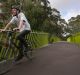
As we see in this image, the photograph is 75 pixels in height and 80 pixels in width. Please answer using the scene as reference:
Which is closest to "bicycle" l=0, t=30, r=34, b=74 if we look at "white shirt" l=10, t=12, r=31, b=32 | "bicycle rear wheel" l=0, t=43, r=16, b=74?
"bicycle rear wheel" l=0, t=43, r=16, b=74

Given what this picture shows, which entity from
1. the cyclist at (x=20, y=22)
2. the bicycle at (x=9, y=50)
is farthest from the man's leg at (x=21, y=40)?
the bicycle at (x=9, y=50)

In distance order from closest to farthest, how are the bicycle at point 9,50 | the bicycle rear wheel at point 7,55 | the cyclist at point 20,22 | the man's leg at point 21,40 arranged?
the bicycle rear wheel at point 7,55, the bicycle at point 9,50, the cyclist at point 20,22, the man's leg at point 21,40

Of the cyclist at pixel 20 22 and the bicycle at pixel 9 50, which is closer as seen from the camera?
the bicycle at pixel 9 50

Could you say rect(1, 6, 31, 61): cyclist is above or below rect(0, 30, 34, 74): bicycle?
above

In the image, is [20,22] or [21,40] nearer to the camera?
[20,22]

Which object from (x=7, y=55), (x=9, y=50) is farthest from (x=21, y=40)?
(x=7, y=55)

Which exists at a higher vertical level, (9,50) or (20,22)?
(20,22)

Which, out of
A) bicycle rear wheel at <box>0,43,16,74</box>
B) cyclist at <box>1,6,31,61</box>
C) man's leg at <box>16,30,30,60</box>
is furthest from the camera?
man's leg at <box>16,30,30,60</box>

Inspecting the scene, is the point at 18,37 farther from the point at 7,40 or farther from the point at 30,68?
the point at 30,68

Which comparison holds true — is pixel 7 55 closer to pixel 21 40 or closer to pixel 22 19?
pixel 21 40

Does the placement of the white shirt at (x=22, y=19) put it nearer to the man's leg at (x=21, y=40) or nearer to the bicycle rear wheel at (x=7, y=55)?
the man's leg at (x=21, y=40)

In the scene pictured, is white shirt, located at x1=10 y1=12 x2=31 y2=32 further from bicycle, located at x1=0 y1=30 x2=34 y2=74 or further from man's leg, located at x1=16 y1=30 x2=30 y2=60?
bicycle, located at x1=0 y1=30 x2=34 y2=74

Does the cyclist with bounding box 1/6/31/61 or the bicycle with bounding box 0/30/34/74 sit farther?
the cyclist with bounding box 1/6/31/61

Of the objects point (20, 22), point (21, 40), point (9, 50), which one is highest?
point (20, 22)
